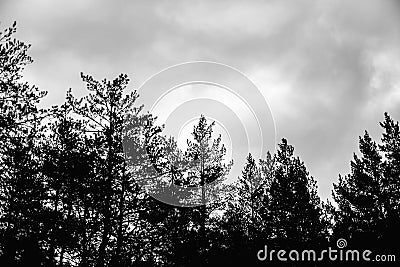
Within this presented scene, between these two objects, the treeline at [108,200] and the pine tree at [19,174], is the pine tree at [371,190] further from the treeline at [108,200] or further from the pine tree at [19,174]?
the pine tree at [19,174]

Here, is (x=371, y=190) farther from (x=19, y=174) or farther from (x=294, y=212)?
(x=19, y=174)

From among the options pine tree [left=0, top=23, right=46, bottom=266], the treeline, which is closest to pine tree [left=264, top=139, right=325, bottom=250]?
the treeline

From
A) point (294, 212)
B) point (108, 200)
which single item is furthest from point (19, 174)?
point (294, 212)

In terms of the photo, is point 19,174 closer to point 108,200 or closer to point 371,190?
point 108,200

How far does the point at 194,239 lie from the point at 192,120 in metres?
8.19

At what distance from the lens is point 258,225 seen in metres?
22.8

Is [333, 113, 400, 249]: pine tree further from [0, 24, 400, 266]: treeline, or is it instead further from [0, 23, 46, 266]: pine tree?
[0, 23, 46, 266]: pine tree

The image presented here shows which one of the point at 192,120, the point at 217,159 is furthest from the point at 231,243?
the point at 192,120

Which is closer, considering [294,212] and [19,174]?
[19,174]

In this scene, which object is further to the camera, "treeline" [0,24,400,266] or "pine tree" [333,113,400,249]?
"pine tree" [333,113,400,249]

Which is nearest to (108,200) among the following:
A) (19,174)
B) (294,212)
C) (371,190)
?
(19,174)

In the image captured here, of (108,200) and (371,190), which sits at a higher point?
(371,190)

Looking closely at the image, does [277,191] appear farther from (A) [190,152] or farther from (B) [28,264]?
(B) [28,264]

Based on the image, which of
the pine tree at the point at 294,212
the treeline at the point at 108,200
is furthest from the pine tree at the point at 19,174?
the pine tree at the point at 294,212
